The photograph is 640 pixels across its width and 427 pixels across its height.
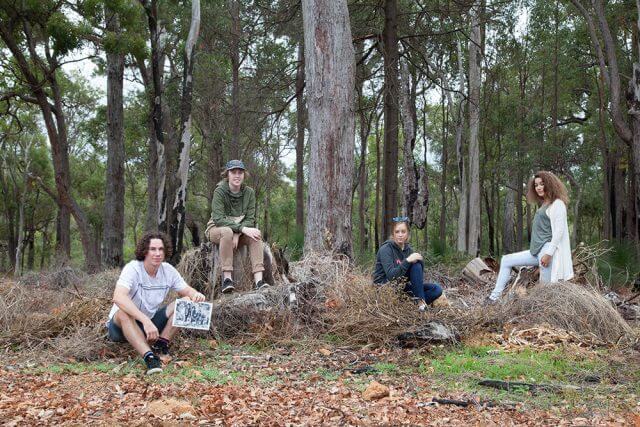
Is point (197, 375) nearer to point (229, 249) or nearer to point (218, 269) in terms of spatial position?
point (229, 249)

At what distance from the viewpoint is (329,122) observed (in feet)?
29.2

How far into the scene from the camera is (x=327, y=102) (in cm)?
897

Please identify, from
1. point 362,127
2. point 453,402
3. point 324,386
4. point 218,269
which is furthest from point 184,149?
point 453,402

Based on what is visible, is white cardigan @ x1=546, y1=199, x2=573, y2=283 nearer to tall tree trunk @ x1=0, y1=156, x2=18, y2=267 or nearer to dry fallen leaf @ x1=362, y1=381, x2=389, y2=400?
dry fallen leaf @ x1=362, y1=381, x2=389, y2=400

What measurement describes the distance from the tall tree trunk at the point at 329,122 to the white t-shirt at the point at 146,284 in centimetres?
315

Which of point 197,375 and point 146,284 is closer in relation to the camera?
point 197,375

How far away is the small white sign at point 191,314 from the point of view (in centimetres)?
559

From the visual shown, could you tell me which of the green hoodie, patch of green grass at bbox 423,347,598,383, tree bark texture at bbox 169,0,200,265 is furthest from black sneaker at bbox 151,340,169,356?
tree bark texture at bbox 169,0,200,265

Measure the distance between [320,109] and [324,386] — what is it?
16.3 feet

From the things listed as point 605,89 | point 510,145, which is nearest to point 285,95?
point 510,145

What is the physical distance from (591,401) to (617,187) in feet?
66.5

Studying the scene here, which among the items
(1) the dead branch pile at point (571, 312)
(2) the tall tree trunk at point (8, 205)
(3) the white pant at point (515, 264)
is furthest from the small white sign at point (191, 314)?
(2) the tall tree trunk at point (8, 205)

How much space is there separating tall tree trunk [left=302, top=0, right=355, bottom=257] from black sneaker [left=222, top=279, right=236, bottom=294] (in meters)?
1.75

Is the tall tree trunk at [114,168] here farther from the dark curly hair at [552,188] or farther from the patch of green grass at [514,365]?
the patch of green grass at [514,365]
